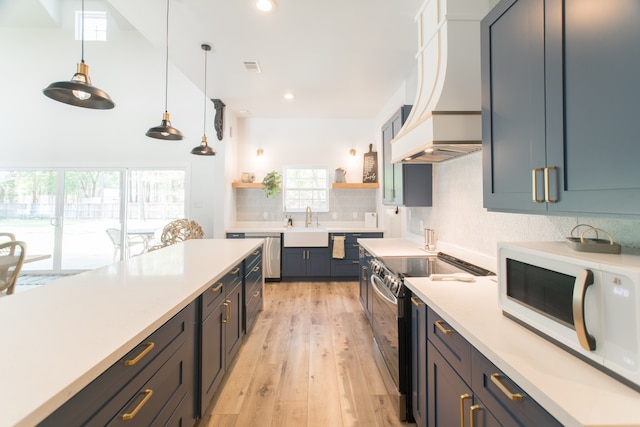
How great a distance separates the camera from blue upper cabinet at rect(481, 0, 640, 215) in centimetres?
73

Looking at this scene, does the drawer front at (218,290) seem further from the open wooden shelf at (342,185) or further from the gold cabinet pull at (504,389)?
the open wooden shelf at (342,185)

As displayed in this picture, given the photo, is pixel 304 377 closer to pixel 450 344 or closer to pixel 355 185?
pixel 450 344

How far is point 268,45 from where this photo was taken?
270 centimetres

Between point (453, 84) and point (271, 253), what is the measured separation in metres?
3.56

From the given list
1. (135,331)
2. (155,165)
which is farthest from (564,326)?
(155,165)

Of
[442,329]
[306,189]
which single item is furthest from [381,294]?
[306,189]

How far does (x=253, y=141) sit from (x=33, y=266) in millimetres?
4874

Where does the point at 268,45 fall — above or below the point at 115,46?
below

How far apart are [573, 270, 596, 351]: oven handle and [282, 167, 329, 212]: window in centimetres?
447

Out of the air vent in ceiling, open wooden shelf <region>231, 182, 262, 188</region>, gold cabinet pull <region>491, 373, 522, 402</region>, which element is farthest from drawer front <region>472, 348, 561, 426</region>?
open wooden shelf <region>231, 182, 262, 188</region>

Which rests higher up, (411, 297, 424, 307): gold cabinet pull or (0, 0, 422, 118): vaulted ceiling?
(0, 0, 422, 118): vaulted ceiling

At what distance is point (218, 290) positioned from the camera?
5.61ft

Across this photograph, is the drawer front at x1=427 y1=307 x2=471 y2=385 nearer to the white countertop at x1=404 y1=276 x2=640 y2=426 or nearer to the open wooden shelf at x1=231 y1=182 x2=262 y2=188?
the white countertop at x1=404 y1=276 x2=640 y2=426

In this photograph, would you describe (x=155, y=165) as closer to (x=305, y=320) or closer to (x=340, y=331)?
(x=305, y=320)
